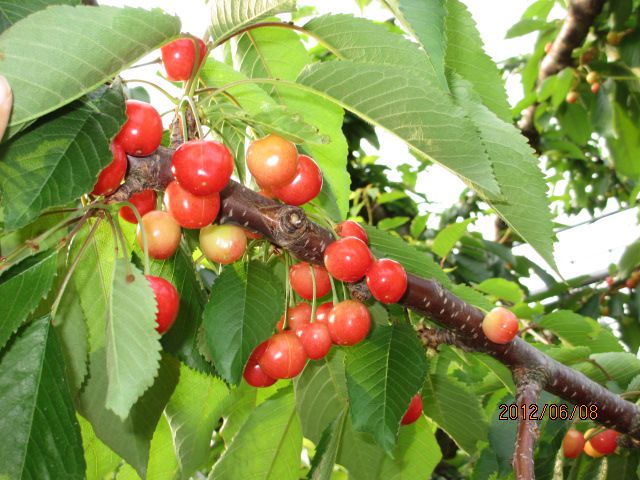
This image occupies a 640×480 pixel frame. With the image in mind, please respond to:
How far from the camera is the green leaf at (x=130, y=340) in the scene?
662 mm

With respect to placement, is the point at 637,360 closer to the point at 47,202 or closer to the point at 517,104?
the point at 47,202

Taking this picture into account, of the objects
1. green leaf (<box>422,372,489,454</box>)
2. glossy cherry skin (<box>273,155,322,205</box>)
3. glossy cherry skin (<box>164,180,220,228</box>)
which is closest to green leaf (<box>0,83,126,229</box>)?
glossy cherry skin (<box>164,180,220,228</box>)

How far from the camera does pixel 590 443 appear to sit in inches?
60.6

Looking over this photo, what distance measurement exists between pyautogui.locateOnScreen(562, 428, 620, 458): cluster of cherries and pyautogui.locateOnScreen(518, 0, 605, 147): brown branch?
2.10m

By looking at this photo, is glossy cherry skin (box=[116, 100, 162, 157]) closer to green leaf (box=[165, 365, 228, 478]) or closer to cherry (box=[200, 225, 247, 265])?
cherry (box=[200, 225, 247, 265])

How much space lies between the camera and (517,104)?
3.61 m

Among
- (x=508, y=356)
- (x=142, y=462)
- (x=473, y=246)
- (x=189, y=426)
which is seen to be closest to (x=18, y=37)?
(x=142, y=462)

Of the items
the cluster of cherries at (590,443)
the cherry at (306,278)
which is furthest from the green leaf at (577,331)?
the cherry at (306,278)

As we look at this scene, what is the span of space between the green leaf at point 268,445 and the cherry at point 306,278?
329mm

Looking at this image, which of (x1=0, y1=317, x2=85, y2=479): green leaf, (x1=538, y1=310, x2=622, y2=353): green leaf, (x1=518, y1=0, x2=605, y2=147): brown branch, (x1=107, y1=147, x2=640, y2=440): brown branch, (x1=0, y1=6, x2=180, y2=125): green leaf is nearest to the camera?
(x1=0, y1=6, x2=180, y2=125): green leaf

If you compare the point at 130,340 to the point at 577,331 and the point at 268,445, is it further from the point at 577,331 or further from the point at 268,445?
the point at 577,331

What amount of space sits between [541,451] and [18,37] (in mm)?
1499

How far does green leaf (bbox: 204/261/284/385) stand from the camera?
875 millimetres

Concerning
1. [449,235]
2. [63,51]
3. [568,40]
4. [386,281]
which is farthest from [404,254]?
[568,40]
